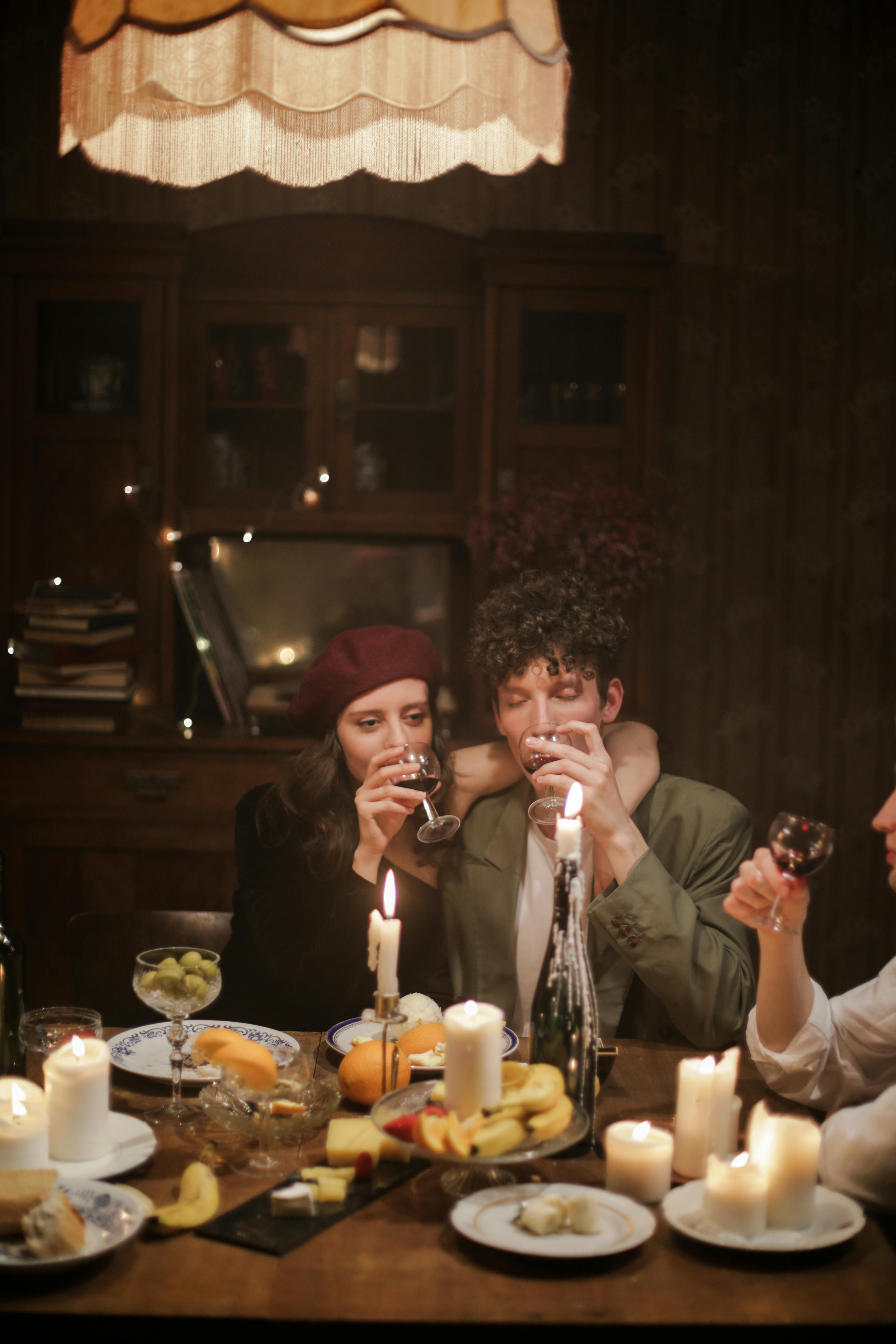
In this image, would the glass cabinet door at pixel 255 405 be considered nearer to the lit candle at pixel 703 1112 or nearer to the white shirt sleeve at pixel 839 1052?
the white shirt sleeve at pixel 839 1052

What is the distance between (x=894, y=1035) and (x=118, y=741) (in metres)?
2.20

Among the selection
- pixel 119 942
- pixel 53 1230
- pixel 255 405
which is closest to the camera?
pixel 53 1230

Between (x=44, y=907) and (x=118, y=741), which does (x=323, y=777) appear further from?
(x=44, y=907)

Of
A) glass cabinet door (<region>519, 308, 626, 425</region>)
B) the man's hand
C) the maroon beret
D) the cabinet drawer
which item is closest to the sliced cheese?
the man's hand

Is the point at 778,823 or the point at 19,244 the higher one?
the point at 19,244

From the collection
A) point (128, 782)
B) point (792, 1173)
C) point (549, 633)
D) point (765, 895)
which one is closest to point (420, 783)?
point (549, 633)

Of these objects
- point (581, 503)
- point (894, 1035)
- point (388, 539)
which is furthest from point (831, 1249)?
point (388, 539)

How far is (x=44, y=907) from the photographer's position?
3164 mm

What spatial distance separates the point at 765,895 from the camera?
4.36ft

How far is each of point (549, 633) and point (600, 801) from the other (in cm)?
33

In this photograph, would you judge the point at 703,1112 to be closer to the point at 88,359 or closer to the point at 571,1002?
the point at 571,1002

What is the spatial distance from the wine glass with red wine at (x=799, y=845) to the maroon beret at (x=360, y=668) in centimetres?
86

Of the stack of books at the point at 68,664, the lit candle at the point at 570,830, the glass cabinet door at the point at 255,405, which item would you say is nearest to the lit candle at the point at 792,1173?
the lit candle at the point at 570,830

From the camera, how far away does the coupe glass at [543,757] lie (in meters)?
1.69
